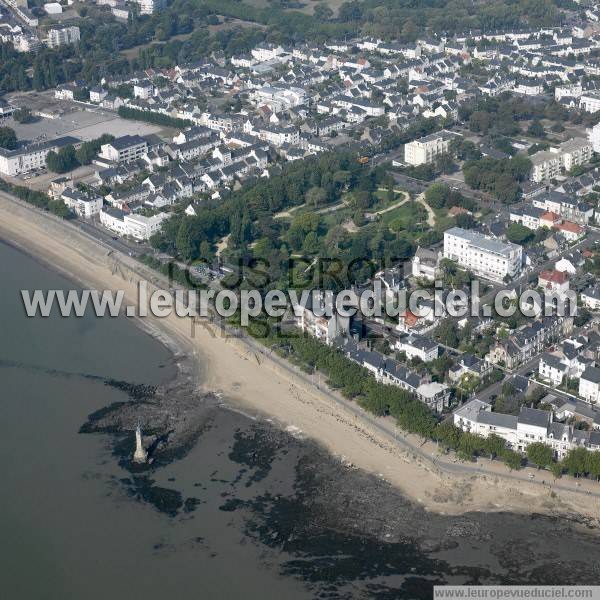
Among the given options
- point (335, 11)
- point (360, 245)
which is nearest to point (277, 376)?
point (360, 245)

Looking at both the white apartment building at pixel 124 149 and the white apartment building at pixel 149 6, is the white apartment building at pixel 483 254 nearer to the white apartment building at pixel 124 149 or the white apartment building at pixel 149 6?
the white apartment building at pixel 124 149

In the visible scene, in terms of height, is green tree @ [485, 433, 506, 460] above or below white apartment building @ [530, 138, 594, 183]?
below

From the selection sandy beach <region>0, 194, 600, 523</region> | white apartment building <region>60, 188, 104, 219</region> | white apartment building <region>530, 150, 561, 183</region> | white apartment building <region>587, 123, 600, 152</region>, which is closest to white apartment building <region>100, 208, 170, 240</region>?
white apartment building <region>60, 188, 104, 219</region>

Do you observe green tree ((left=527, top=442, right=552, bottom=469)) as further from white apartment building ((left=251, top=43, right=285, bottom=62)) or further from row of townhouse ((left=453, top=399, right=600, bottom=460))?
white apartment building ((left=251, top=43, right=285, bottom=62))

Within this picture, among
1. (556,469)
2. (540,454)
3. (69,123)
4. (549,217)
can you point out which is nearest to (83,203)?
(69,123)

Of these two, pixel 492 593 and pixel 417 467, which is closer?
pixel 492 593

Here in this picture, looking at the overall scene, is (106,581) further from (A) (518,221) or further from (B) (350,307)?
(A) (518,221)
